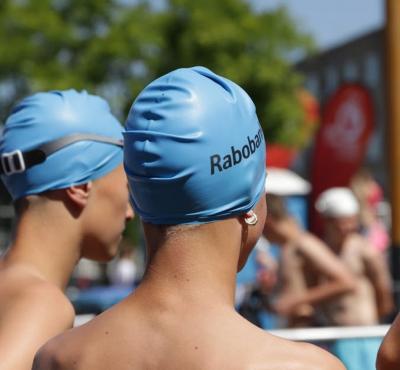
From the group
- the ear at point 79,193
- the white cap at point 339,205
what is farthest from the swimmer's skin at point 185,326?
the white cap at point 339,205

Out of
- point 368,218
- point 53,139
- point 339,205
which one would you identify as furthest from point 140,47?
point 53,139

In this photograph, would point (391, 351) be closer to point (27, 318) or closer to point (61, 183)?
point (27, 318)

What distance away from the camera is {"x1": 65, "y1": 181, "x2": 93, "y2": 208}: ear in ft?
11.0

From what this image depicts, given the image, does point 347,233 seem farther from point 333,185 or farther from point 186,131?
point 333,185

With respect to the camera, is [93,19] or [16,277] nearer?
[16,277]

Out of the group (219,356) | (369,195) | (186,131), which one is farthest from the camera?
(369,195)

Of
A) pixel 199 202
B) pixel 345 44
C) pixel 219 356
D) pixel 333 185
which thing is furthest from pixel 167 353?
pixel 345 44

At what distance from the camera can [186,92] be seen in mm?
2182

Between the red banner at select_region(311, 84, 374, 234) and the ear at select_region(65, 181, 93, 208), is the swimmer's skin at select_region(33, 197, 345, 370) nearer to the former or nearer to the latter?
the ear at select_region(65, 181, 93, 208)

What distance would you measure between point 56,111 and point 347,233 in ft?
16.1

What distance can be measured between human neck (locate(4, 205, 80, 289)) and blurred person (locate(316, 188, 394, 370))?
451 cm

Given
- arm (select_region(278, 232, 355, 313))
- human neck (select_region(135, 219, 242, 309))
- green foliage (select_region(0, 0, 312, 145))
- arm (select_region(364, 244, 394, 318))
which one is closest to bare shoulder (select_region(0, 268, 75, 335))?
human neck (select_region(135, 219, 242, 309))

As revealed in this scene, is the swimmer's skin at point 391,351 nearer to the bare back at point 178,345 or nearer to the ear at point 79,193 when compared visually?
the bare back at point 178,345

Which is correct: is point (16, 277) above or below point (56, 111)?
below
